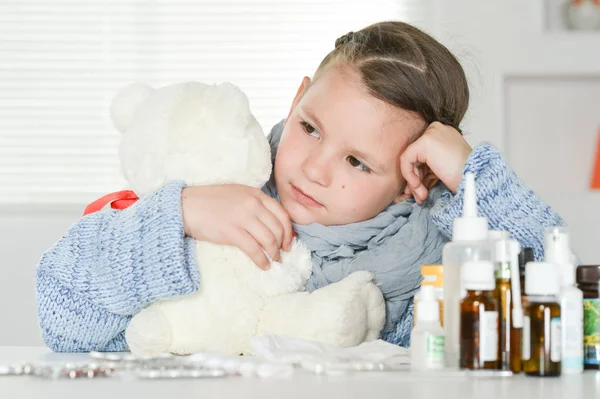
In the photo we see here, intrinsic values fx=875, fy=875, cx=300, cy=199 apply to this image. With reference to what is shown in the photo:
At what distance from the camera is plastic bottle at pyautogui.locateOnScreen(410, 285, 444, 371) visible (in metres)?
0.81

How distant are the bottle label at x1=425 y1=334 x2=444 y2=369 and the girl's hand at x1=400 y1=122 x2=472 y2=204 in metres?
0.46

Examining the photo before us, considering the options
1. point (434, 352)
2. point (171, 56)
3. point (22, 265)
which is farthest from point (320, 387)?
point (171, 56)

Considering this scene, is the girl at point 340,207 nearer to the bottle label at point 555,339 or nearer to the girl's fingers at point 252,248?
the girl's fingers at point 252,248

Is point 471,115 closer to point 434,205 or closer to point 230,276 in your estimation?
point 434,205

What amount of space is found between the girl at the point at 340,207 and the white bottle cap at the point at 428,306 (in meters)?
0.30

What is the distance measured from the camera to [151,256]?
3.54 feet

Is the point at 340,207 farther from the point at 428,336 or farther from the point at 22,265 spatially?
the point at 22,265

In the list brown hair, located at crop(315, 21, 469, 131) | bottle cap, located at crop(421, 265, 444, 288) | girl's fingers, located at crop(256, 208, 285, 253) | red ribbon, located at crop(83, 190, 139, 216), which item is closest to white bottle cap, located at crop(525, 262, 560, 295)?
bottle cap, located at crop(421, 265, 444, 288)

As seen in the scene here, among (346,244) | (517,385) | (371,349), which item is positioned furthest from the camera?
(346,244)

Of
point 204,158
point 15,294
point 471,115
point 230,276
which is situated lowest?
point 15,294

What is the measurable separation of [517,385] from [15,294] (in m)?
2.37

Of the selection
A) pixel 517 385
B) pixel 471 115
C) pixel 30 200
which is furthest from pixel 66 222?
pixel 517 385

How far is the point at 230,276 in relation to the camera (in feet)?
3.51

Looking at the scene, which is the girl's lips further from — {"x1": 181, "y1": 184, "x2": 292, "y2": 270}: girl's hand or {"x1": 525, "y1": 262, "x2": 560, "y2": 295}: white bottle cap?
{"x1": 525, "y1": 262, "x2": 560, "y2": 295}: white bottle cap
